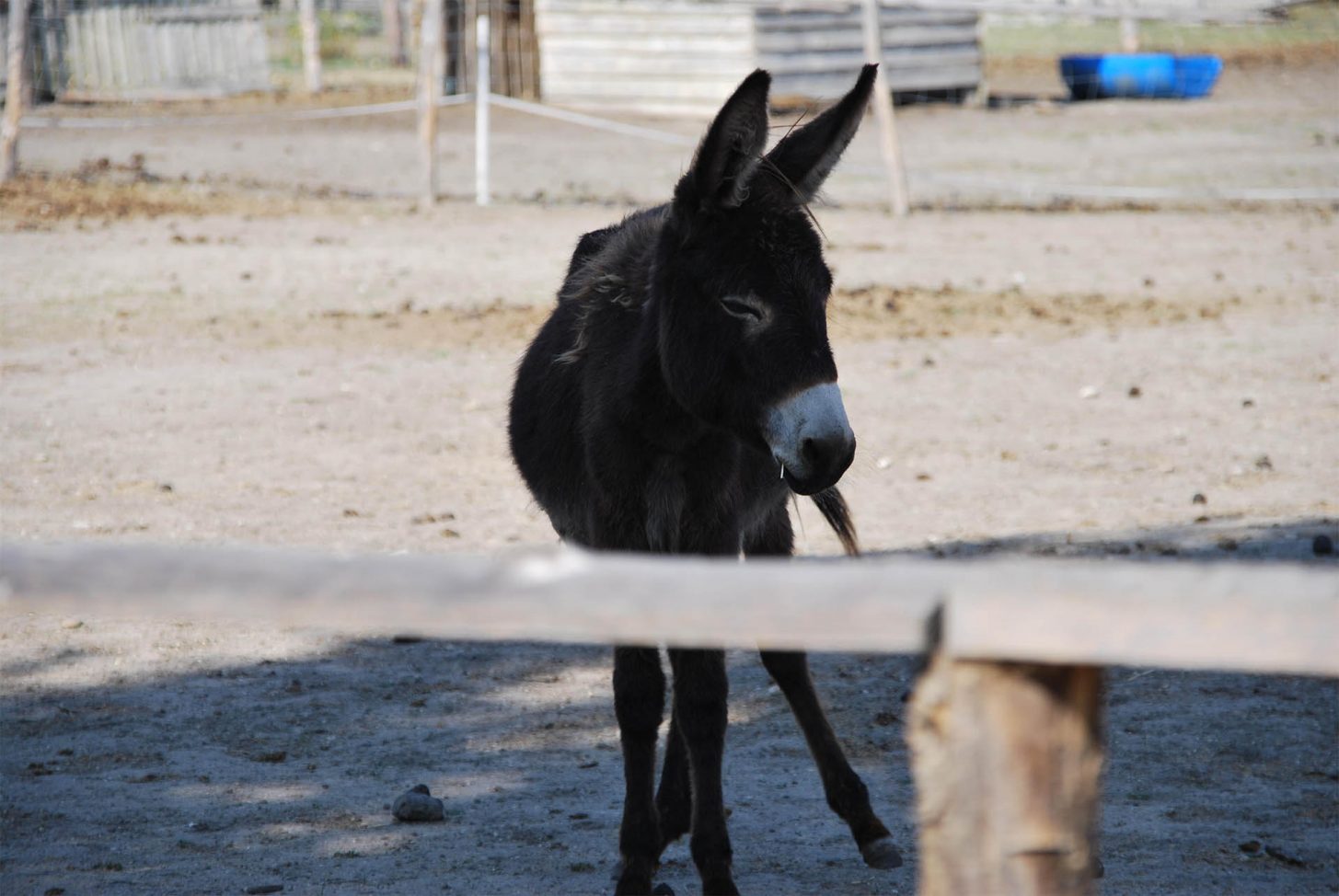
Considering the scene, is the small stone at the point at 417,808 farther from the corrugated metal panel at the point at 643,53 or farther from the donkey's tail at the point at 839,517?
the corrugated metal panel at the point at 643,53

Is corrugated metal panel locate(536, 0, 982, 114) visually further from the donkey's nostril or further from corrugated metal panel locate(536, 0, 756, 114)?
the donkey's nostril

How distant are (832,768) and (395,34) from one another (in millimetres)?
29932

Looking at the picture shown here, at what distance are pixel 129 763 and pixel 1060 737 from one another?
3608mm

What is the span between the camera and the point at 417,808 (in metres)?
4.12

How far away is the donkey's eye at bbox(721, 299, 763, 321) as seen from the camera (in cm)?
334

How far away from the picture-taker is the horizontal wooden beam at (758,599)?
159 centimetres

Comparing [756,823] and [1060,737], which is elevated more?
[1060,737]

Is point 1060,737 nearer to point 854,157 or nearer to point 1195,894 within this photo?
point 1195,894

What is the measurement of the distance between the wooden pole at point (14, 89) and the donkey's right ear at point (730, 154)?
42.0 feet

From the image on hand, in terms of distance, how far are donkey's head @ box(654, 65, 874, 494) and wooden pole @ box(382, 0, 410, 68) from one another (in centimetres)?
2903

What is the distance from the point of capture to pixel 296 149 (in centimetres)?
1856

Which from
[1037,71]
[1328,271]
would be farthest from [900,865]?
[1037,71]

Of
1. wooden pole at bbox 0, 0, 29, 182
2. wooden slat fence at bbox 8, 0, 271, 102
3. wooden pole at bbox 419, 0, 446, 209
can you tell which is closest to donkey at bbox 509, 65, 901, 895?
wooden pole at bbox 419, 0, 446, 209

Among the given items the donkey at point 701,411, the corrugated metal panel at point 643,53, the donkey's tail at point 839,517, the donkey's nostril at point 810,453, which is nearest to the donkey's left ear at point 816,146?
the donkey at point 701,411
